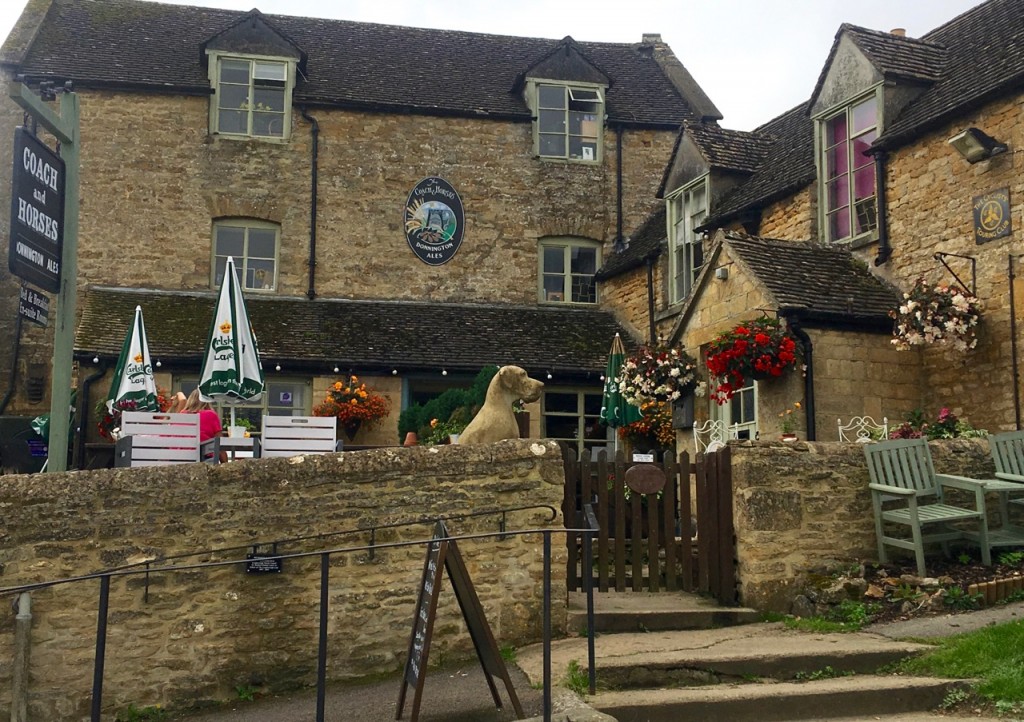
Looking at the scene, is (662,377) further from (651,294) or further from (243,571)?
(243,571)

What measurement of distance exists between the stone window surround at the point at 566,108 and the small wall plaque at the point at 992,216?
33.3 ft

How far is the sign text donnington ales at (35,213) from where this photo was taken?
9.34 metres

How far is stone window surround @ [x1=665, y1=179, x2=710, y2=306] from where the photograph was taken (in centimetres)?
1812

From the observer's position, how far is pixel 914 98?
14656 millimetres

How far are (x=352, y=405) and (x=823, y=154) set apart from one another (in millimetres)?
7857

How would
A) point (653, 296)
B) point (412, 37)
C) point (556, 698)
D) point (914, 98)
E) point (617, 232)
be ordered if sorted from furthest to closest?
point (412, 37), point (617, 232), point (653, 296), point (914, 98), point (556, 698)

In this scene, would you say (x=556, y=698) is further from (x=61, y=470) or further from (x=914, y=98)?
(x=914, y=98)

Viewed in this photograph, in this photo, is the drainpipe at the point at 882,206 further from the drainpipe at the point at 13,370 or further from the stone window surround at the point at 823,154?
the drainpipe at the point at 13,370

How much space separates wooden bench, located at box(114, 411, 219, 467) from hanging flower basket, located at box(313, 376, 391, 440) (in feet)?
23.5

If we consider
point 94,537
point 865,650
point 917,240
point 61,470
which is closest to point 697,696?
point 865,650

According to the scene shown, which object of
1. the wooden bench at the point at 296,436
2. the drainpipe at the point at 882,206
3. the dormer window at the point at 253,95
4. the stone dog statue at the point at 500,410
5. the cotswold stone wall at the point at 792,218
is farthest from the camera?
the dormer window at the point at 253,95

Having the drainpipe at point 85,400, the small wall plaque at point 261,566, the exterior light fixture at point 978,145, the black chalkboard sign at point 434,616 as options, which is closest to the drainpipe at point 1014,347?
the exterior light fixture at point 978,145

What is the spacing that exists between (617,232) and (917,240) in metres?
8.76

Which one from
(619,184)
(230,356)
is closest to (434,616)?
(230,356)
